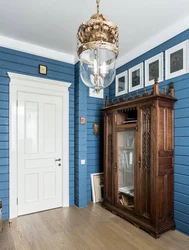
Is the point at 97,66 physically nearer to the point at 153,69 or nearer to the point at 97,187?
the point at 153,69

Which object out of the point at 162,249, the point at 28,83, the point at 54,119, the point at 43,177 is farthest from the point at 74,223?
the point at 28,83

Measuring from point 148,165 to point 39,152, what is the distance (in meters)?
1.89

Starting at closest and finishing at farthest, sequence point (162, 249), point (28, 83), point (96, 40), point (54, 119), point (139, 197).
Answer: point (96, 40)
point (162, 249)
point (139, 197)
point (28, 83)
point (54, 119)

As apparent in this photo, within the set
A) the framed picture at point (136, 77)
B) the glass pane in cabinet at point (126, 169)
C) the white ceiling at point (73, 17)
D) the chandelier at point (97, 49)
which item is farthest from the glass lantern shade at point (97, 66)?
the framed picture at point (136, 77)

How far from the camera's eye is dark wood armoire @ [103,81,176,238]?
2.49 metres

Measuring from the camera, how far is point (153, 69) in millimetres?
3039

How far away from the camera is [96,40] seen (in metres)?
1.37

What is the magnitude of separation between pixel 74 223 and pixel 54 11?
10.0 ft

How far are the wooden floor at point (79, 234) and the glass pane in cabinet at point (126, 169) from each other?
0.34 m

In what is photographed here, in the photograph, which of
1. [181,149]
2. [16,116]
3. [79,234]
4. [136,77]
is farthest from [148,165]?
[16,116]

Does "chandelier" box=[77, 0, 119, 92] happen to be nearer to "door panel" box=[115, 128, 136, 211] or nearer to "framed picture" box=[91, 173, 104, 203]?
"door panel" box=[115, 128, 136, 211]

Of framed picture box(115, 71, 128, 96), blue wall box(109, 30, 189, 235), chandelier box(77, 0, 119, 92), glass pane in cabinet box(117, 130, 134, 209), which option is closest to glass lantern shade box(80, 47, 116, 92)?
chandelier box(77, 0, 119, 92)

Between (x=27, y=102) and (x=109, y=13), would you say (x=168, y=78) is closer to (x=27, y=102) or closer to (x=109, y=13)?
(x=109, y=13)

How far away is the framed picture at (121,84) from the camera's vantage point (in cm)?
367
